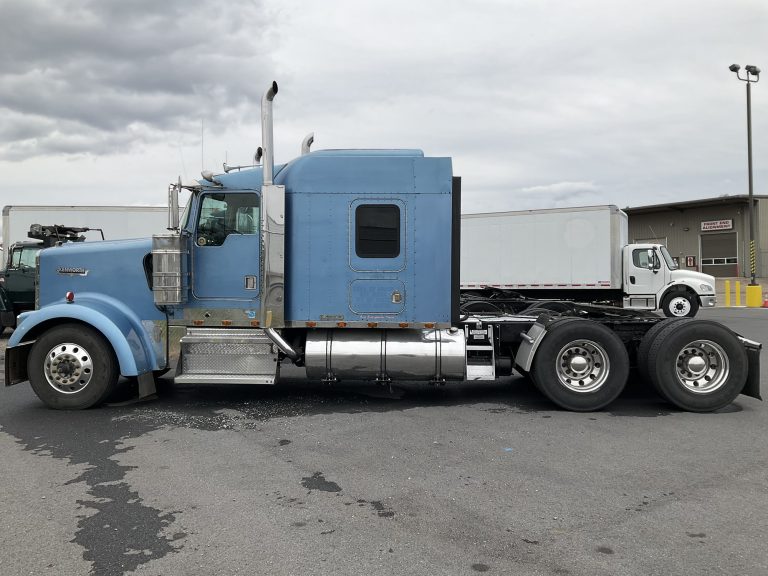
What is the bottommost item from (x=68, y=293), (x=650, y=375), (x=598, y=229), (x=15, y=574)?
(x=15, y=574)

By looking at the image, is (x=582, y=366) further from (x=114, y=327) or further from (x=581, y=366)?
(x=114, y=327)

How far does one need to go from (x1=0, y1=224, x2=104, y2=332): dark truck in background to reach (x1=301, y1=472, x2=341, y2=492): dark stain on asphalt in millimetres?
11898

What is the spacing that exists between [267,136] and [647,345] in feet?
16.1

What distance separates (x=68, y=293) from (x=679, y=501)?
634cm

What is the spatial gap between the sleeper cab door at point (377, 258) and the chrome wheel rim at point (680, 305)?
1499 cm

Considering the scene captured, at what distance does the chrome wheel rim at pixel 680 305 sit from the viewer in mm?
18844

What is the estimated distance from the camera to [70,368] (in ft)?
21.7

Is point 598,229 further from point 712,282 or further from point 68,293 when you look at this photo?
point 68,293

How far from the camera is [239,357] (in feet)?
22.3

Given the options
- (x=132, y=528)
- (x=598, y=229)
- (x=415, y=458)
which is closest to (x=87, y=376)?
(x=132, y=528)

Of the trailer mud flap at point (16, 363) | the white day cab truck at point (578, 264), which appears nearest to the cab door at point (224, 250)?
the trailer mud flap at point (16, 363)

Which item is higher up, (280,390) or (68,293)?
(68,293)

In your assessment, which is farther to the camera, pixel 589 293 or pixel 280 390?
pixel 589 293

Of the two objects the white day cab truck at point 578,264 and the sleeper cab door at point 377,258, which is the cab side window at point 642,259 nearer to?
the white day cab truck at point 578,264
